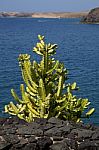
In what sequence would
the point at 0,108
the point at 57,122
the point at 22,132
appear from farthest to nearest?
the point at 0,108 → the point at 57,122 → the point at 22,132

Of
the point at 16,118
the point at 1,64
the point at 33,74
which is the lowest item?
the point at 1,64

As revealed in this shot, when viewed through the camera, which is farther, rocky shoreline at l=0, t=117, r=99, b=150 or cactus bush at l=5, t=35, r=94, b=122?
cactus bush at l=5, t=35, r=94, b=122

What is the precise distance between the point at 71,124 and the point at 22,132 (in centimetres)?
144

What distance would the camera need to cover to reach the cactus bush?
12820 millimetres

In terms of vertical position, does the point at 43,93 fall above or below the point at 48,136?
above

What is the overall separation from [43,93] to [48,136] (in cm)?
223

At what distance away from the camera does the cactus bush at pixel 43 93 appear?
42.1 ft

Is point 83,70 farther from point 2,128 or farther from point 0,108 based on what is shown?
point 2,128

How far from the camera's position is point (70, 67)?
42938mm

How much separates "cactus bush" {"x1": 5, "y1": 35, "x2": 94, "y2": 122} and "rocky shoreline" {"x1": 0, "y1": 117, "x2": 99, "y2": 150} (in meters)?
1.41

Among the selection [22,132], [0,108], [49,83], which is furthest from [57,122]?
[0,108]

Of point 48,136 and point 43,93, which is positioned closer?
point 48,136

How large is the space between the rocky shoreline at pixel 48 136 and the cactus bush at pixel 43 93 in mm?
1413

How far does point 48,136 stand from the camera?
1059 centimetres
